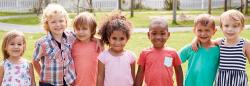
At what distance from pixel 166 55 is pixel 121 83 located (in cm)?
49

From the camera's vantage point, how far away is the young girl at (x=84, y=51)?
468 centimetres

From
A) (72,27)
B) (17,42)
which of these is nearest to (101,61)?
(72,27)

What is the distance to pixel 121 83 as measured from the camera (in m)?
4.52

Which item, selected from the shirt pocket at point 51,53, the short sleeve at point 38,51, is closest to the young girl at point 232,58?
the shirt pocket at point 51,53

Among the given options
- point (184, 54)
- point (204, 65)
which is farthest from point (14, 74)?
point (204, 65)

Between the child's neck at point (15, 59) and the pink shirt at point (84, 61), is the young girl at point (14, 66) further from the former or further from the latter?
the pink shirt at point (84, 61)

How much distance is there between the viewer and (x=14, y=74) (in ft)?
15.6

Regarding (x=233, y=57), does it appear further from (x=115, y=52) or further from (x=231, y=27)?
(x=115, y=52)

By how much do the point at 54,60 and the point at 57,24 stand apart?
1.13ft

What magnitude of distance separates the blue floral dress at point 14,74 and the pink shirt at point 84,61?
51 centimetres

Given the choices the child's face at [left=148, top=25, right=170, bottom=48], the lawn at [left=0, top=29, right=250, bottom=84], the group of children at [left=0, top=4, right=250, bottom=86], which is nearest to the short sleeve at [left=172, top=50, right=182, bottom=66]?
the group of children at [left=0, top=4, right=250, bottom=86]

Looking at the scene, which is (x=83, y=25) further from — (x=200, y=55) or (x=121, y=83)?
(x=200, y=55)

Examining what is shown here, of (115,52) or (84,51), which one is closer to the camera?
(115,52)

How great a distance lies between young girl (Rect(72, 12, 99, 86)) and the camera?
468cm
